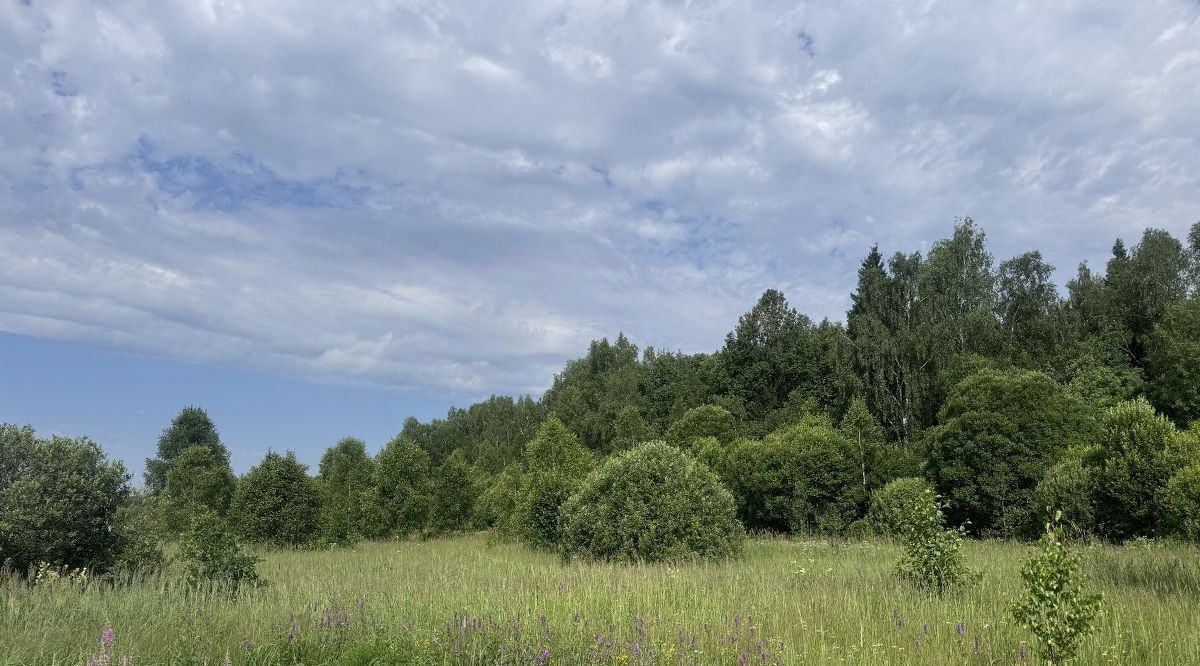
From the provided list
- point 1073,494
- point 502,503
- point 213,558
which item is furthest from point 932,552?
point 502,503

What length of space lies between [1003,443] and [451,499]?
73.6 feet

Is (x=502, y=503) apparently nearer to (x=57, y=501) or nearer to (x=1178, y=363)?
(x=57, y=501)

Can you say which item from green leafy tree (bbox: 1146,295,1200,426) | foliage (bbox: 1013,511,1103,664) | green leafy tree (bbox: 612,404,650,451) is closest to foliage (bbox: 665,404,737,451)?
green leafy tree (bbox: 612,404,650,451)

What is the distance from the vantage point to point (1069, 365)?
34031mm

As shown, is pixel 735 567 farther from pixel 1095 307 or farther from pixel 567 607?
pixel 1095 307

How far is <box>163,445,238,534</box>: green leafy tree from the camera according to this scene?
31109 mm

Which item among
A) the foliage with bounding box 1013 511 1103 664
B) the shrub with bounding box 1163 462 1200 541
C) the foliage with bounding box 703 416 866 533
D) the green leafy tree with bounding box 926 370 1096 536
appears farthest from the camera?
the foliage with bounding box 703 416 866 533

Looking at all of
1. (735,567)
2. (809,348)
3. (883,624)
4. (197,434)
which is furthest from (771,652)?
(197,434)

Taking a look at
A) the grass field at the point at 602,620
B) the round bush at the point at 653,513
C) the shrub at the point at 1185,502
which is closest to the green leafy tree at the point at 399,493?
the round bush at the point at 653,513

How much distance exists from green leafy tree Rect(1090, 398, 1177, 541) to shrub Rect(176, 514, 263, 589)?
17.1 meters

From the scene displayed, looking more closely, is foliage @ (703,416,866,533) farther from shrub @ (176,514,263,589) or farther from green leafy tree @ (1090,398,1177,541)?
shrub @ (176,514,263,589)

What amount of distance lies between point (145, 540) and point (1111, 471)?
1949 centimetres

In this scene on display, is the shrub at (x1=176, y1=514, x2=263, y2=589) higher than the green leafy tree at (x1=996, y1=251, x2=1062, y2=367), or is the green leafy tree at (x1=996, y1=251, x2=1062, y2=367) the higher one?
the green leafy tree at (x1=996, y1=251, x2=1062, y2=367)

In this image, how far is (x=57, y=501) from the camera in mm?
10492
